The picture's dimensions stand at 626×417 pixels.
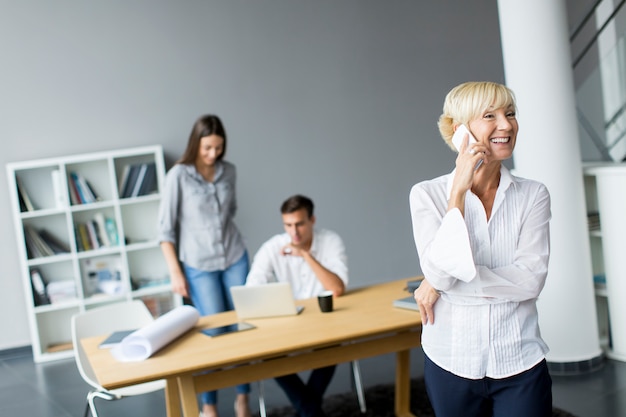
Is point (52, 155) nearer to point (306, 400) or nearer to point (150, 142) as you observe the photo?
point (150, 142)

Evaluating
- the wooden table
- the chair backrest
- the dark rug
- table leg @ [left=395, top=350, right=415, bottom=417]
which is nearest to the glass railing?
the dark rug

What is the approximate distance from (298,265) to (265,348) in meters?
1.29

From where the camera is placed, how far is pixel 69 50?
23.0 ft

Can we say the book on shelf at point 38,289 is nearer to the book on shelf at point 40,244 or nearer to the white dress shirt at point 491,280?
the book on shelf at point 40,244

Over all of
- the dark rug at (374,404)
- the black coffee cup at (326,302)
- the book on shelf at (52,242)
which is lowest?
the dark rug at (374,404)

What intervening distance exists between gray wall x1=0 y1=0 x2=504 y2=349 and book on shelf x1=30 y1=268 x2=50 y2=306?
0.99 feet

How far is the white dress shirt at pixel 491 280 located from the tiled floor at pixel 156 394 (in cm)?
228

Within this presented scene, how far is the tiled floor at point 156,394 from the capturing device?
450cm

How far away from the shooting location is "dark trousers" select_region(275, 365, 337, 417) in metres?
4.34

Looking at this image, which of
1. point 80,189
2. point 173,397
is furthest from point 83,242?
point 173,397

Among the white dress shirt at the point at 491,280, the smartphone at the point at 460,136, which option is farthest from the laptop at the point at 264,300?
the smartphone at the point at 460,136

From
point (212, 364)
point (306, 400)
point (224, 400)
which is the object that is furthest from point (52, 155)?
point (212, 364)

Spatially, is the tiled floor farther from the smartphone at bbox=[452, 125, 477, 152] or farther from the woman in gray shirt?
the smartphone at bbox=[452, 125, 477, 152]

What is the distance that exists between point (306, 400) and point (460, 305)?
7.41 ft
